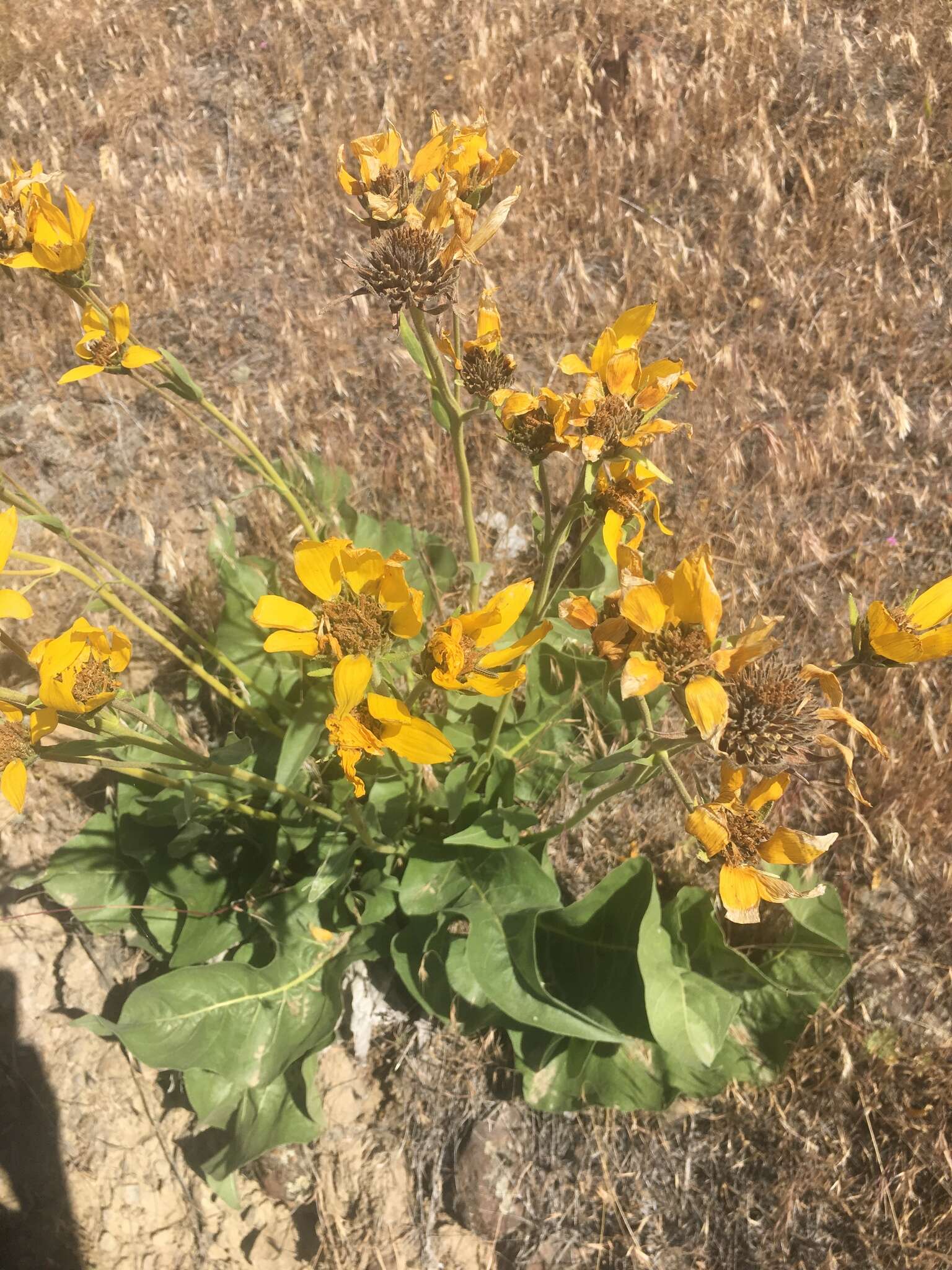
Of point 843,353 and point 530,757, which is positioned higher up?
point 843,353

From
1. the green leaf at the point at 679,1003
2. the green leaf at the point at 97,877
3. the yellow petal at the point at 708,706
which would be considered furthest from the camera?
the green leaf at the point at 97,877

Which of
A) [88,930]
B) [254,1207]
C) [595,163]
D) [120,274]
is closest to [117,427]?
[120,274]

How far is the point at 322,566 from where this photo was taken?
1.70 m

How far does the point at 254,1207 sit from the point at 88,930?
3.71 ft

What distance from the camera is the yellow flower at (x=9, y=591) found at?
1671 mm

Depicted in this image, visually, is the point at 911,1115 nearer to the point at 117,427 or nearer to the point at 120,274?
the point at 117,427

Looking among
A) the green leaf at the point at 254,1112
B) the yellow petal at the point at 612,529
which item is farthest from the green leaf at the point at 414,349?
the green leaf at the point at 254,1112

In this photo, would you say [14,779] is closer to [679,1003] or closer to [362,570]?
[362,570]

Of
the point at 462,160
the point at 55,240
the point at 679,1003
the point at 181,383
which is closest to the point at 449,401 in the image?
the point at 462,160

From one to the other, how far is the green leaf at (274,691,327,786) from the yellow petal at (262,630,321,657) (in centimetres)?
30

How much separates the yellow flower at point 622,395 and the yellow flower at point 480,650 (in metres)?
0.37

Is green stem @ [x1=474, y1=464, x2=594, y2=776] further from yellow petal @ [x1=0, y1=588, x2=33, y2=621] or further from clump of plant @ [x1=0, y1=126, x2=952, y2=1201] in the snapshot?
yellow petal @ [x1=0, y1=588, x2=33, y2=621]

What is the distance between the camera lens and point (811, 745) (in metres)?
1.72

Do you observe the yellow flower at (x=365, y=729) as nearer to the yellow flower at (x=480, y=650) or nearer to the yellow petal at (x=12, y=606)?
the yellow flower at (x=480, y=650)
